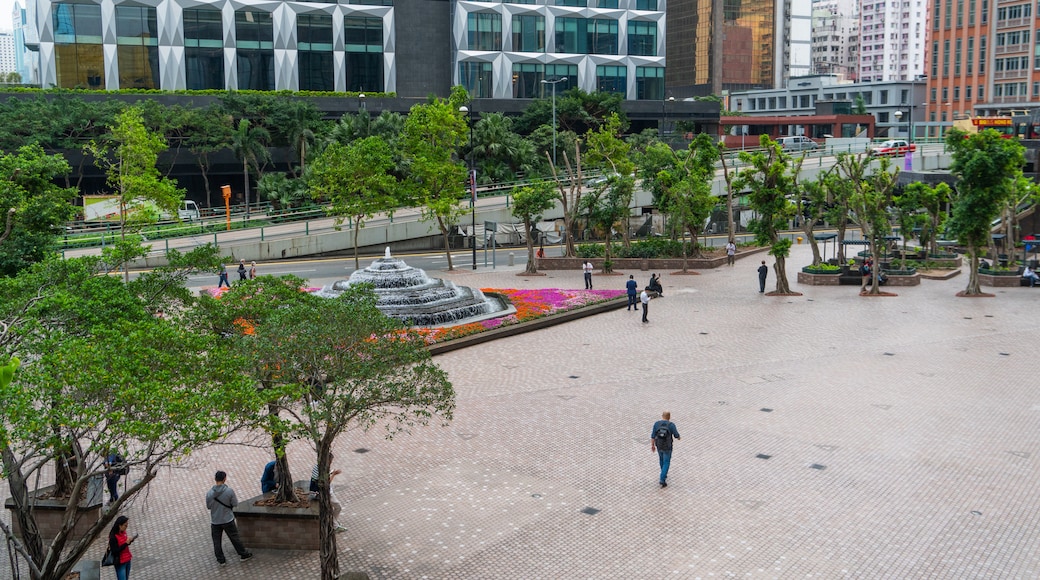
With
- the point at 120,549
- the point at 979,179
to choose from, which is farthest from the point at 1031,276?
the point at 120,549

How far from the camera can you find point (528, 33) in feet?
252

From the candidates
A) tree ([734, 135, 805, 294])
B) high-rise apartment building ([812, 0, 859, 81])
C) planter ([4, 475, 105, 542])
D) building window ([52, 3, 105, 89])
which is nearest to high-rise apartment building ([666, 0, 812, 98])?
high-rise apartment building ([812, 0, 859, 81])

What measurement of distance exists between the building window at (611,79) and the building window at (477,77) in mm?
9386

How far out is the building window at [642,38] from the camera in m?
79.9

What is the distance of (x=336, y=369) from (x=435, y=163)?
2870 cm

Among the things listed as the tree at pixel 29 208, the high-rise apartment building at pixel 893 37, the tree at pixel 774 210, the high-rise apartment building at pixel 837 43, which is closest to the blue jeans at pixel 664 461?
the tree at pixel 29 208

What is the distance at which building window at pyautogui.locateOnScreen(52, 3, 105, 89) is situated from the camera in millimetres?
64750

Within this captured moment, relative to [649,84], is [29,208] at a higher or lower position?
lower

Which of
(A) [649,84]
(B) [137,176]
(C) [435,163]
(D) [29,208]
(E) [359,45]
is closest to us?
(D) [29,208]

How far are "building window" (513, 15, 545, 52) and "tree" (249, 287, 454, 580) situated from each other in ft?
218

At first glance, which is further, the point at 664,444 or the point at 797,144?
the point at 797,144

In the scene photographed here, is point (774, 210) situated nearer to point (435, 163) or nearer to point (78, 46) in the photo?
point (435, 163)

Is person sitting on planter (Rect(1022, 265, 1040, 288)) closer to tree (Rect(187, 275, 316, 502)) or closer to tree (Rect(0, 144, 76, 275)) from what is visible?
tree (Rect(187, 275, 316, 502))

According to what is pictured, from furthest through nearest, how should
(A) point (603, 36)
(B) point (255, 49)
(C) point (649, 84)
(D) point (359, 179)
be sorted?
(C) point (649, 84), (A) point (603, 36), (B) point (255, 49), (D) point (359, 179)
